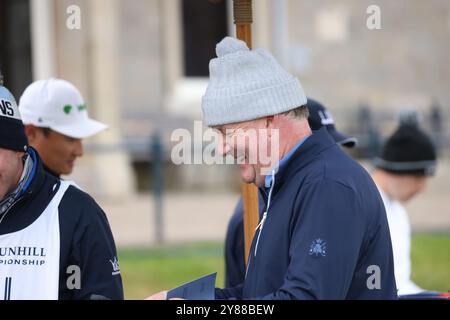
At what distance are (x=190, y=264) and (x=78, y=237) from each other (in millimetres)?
6782

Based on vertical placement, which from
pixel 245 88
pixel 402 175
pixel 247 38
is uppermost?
pixel 247 38

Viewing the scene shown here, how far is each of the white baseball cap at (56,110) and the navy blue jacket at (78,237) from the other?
100 cm

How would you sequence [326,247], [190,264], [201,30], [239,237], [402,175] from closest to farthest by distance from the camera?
[326,247] → [239,237] → [402,175] → [190,264] → [201,30]

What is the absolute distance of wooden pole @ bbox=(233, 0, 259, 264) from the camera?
131 inches

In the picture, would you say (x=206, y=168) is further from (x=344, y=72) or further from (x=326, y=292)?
(x=326, y=292)

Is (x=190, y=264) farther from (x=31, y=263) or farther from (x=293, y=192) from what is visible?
(x=293, y=192)

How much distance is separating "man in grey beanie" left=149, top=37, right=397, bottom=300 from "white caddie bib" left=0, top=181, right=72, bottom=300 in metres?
0.67

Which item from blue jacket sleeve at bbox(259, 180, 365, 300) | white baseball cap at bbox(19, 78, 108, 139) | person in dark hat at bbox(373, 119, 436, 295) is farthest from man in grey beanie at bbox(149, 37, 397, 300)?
person in dark hat at bbox(373, 119, 436, 295)

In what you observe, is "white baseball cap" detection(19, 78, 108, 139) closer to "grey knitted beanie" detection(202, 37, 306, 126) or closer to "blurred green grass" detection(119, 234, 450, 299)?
"grey knitted beanie" detection(202, 37, 306, 126)

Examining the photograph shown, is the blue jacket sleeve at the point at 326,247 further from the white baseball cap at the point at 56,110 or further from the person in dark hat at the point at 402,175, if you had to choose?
the person in dark hat at the point at 402,175

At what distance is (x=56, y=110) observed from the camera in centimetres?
414

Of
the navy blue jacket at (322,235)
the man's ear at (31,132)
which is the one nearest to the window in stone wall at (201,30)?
the man's ear at (31,132)

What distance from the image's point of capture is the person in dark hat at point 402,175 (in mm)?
4637

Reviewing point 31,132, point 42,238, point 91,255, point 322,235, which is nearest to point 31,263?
point 42,238
